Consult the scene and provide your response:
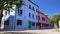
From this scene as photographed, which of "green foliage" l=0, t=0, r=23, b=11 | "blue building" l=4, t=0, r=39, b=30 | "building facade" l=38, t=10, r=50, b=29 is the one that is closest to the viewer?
"green foliage" l=0, t=0, r=23, b=11

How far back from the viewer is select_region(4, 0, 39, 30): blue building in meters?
34.7

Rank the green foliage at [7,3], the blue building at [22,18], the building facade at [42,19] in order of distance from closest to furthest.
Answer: the green foliage at [7,3] → the blue building at [22,18] → the building facade at [42,19]

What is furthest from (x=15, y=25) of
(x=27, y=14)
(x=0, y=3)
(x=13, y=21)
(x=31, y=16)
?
(x=0, y=3)

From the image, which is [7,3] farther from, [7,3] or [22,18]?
[22,18]

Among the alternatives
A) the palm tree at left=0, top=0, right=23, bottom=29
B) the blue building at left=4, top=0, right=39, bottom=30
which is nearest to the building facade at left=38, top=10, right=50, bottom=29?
the blue building at left=4, top=0, right=39, bottom=30

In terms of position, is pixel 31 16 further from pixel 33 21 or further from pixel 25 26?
pixel 25 26

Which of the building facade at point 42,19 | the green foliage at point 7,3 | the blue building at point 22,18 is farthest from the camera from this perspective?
the building facade at point 42,19

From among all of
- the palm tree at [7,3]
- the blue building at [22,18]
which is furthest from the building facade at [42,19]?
the palm tree at [7,3]

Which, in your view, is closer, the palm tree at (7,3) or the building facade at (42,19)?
the palm tree at (7,3)

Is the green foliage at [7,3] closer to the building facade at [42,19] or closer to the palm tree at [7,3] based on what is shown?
the palm tree at [7,3]

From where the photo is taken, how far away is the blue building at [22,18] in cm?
3469

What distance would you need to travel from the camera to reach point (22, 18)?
1518 inches

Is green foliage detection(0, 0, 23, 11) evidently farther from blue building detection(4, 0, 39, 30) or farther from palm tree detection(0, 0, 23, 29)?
blue building detection(4, 0, 39, 30)

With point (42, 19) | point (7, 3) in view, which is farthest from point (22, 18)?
point (42, 19)
